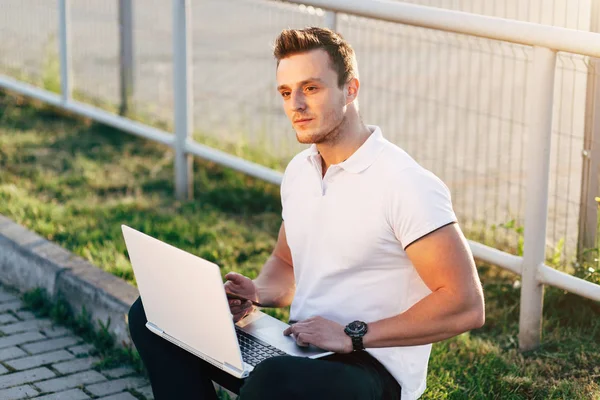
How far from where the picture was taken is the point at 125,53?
823 centimetres

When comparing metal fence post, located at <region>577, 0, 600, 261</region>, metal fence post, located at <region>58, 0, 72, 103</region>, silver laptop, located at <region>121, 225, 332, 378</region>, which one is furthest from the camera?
metal fence post, located at <region>58, 0, 72, 103</region>

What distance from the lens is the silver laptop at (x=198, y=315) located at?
118 inches

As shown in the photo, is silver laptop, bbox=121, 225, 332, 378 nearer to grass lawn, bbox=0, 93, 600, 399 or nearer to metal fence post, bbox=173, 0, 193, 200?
grass lawn, bbox=0, 93, 600, 399

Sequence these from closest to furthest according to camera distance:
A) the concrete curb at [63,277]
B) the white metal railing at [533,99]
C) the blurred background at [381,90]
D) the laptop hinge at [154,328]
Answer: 1. the laptop hinge at [154,328]
2. the white metal railing at [533,99]
3. the concrete curb at [63,277]
4. the blurred background at [381,90]

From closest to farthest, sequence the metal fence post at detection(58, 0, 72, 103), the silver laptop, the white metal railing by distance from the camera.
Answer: the silver laptop
the white metal railing
the metal fence post at detection(58, 0, 72, 103)

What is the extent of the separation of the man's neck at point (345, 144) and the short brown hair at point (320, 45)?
0.15 metres

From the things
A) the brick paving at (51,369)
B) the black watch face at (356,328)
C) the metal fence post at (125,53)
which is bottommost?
the brick paving at (51,369)

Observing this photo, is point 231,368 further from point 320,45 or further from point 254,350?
point 320,45

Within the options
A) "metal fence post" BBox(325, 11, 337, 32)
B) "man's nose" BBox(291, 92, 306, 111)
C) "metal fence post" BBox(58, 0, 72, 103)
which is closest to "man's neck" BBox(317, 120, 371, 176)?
"man's nose" BBox(291, 92, 306, 111)

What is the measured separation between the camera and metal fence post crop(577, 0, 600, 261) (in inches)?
175

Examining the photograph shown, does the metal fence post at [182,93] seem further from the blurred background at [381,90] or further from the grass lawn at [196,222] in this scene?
the blurred background at [381,90]

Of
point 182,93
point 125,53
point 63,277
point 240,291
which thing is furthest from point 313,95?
point 125,53

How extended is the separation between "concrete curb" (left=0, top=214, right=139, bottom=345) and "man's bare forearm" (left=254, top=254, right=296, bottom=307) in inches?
43.4

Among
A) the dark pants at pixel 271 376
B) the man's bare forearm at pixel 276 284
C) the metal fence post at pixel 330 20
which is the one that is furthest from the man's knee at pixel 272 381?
the metal fence post at pixel 330 20
